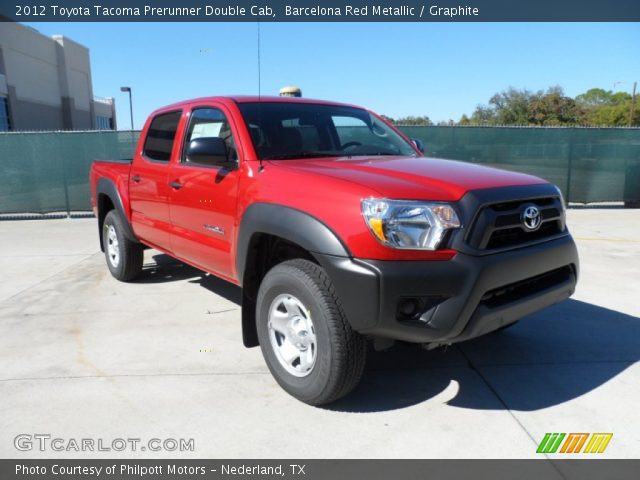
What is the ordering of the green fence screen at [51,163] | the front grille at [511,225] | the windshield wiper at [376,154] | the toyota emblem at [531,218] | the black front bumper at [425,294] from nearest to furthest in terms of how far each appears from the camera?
the black front bumper at [425,294] → the front grille at [511,225] → the toyota emblem at [531,218] → the windshield wiper at [376,154] → the green fence screen at [51,163]

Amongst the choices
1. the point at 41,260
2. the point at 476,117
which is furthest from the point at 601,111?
the point at 41,260

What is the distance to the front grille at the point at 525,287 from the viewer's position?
9.12 feet

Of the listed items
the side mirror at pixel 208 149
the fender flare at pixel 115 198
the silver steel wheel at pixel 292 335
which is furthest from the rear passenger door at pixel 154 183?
the silver steel wheel at pixel 292 335

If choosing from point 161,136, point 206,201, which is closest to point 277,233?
point 206,201

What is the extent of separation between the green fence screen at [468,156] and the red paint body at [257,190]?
6.96 meters

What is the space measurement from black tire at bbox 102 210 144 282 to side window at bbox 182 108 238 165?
1709 mm

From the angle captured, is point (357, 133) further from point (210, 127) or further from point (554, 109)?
point (554, 109)

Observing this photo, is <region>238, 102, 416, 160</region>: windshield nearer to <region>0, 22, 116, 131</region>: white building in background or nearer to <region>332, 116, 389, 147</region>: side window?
<region>332, 116, 389, 147</region>: side window

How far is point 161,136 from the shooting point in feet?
16.0

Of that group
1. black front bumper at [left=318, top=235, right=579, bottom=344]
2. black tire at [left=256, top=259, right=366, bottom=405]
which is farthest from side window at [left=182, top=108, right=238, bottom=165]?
black front bumper at [left=318, top=235, right=579, bottom=344]

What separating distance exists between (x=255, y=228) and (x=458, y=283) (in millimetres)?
1317

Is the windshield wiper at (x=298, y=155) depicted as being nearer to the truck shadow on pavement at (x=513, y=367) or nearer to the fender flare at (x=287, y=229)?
the fender flare at (x=287, y=229)

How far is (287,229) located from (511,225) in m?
1.26

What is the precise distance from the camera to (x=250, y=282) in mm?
3465
